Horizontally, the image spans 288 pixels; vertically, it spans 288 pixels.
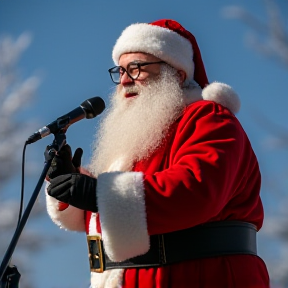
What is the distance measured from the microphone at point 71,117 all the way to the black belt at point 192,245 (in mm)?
578

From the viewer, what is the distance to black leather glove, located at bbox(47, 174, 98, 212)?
10.0ft

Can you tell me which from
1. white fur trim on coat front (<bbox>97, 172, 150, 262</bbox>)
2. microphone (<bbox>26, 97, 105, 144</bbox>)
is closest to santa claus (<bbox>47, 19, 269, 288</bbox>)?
white fur trim on coat front (<bbox>97, 172, 150, 262</bbox>)

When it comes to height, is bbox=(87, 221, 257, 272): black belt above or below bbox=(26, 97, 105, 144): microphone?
below

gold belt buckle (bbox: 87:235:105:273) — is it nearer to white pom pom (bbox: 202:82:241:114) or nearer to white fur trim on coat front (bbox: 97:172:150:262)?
white fur trim on coat front (bbox: 97:172:150:262)

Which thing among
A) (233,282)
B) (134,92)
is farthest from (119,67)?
(233,282)

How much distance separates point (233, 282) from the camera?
322cm

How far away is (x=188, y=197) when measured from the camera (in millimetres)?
3074

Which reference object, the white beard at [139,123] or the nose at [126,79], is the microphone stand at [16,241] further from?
the nose at [126,79]

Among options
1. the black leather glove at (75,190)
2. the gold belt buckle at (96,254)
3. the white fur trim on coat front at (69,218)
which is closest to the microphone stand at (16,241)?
the black leather glove at (75,190)

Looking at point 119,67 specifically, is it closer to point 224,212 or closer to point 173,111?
point 173,111

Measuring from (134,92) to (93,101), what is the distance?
1.89 ft

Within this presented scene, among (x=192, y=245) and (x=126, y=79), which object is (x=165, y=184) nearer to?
(x=192, y=245)

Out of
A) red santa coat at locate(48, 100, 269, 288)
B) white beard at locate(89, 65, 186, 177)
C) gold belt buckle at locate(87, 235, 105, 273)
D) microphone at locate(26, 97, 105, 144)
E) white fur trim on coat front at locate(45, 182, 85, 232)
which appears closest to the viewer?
microphone at locate(26, 97, 105, 144)

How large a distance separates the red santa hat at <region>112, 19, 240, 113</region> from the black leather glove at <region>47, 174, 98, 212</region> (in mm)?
793
